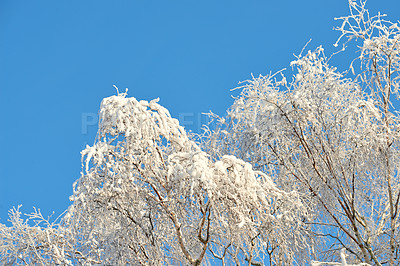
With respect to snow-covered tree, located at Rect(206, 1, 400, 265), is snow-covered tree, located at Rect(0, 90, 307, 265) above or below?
below

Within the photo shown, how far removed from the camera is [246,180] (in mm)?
4781

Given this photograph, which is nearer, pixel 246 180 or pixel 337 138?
pixel 246 180

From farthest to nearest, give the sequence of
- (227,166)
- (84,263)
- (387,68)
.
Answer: (387,68) → (84,263) → (227,166)

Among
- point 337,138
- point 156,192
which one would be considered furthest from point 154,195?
point 337,138

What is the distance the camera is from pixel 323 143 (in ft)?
21.6

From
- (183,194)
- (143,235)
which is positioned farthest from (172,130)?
(143,235)

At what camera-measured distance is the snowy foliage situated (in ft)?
16.3

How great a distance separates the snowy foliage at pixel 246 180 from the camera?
4.96 m

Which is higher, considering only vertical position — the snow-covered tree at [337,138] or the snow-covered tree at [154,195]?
the snow-covered tree at [337,138]

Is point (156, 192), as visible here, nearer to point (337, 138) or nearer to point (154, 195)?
point (154, 195)

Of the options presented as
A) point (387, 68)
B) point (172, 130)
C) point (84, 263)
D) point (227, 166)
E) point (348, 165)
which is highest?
point (387, 68)

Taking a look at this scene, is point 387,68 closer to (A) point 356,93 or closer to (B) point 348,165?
(A) point 356,93

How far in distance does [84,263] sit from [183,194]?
186 centimetres

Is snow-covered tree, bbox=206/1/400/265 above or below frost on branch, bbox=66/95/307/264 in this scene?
above
